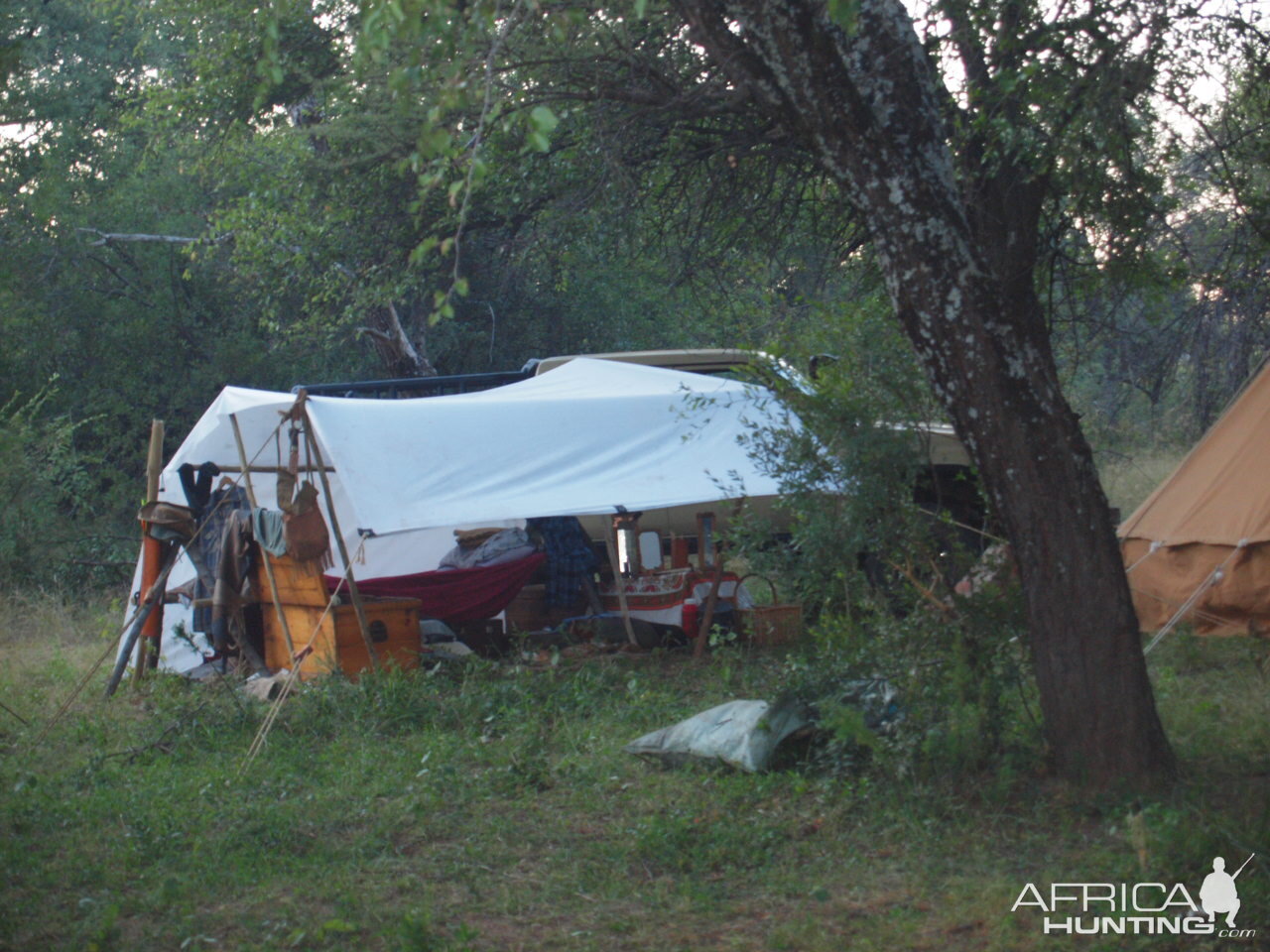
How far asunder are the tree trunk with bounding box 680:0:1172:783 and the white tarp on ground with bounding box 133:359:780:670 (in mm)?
2375

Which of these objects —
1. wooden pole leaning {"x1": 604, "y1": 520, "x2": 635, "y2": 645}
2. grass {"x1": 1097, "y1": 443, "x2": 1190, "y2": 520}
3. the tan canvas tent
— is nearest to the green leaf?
the tan canvas tent

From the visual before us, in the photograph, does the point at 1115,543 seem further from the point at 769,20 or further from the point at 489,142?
the point at 489,142

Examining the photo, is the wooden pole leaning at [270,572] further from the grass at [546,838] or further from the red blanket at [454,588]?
the grass at [546,838]

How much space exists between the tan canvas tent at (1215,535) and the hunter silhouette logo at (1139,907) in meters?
Result: 3.36

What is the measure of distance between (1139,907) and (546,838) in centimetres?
217

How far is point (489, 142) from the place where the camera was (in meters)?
7.50

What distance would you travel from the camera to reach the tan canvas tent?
664cm

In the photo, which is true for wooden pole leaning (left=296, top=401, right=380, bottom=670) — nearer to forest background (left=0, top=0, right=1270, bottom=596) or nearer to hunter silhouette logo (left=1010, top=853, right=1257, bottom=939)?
forest background (left=0, top=0, right=1270, bottom=596)

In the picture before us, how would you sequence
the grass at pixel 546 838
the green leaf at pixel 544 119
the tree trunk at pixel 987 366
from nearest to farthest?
1. the green leaf at pixel 544 119
2. the grass at pixel 546 838
3. the tree trunk at pixel 987 366

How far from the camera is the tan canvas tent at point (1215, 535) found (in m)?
6.64

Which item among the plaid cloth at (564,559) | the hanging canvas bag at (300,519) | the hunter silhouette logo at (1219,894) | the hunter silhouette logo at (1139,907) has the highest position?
the hanging canvas bag at (300,519)

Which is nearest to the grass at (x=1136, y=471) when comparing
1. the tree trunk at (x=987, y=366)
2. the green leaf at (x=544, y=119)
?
the tree trunk at (x=987, y=366)

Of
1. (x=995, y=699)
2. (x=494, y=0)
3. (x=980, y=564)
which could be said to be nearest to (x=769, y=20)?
(x=494, y=0)

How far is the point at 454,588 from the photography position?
858cm
